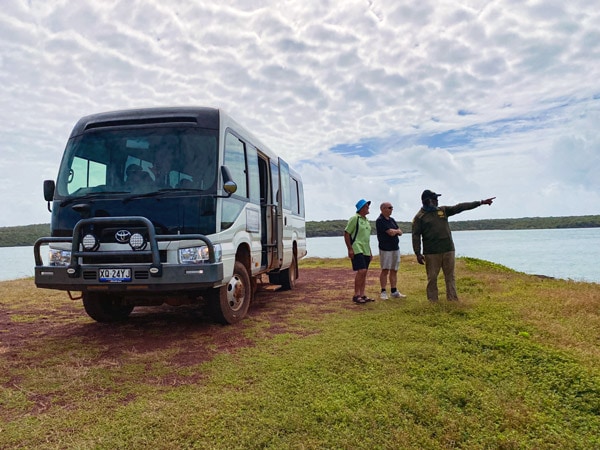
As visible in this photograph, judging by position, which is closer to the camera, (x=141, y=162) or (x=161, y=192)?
A: (x=161, y=192)

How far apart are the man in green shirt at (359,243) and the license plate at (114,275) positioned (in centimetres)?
408

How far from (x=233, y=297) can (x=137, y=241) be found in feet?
6.03

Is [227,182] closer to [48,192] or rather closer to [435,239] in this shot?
[48,192]

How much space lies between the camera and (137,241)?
5.18m

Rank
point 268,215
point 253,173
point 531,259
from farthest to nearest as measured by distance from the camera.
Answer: point 531,259 < point 268,215 < point 253,173

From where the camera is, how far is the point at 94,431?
3055mm

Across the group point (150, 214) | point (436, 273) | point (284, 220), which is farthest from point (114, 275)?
point (436, 273)

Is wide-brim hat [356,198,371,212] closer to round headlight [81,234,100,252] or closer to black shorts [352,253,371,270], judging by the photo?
black shorts [352,253,371,270]

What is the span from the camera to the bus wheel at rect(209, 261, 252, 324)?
601 cm

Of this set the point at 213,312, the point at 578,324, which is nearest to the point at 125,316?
the point at 213,312

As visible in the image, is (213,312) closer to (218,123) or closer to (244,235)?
(244,235)

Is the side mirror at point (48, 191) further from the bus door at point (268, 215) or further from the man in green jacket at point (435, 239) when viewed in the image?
the man in green jacket at point (435, 239)

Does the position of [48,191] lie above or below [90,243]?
above

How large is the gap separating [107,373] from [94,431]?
128 cm
